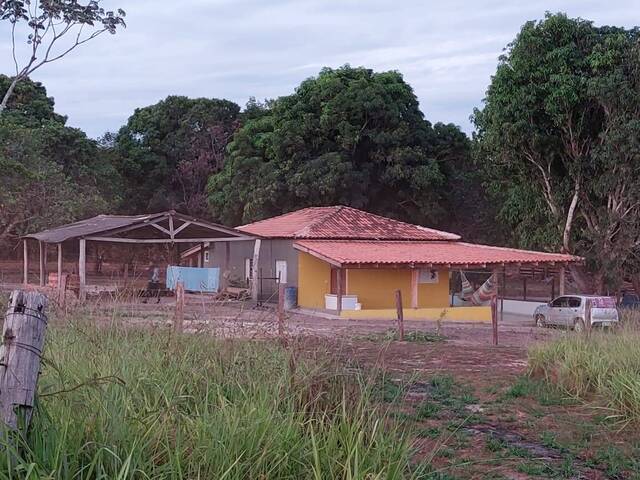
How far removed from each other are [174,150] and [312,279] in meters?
16.7

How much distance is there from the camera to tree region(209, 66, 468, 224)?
32656 millimetres

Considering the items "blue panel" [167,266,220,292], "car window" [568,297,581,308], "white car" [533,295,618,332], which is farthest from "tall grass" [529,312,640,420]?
"blue panel" [167,266,220,292]

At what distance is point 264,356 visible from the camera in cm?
556

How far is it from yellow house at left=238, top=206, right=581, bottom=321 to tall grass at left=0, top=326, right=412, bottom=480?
19331 millimetres

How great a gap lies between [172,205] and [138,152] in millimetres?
3295

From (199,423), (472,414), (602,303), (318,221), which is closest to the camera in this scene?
(199,423)

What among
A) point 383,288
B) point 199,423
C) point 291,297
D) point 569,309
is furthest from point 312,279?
point 199,423

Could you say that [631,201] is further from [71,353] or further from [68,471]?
[68,471]

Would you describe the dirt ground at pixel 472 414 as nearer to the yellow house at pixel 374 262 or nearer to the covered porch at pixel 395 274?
the covered porch at pixel 395 274

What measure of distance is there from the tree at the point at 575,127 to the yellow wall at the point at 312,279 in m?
7.66

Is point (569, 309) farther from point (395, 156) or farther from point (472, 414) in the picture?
point (472, 414)

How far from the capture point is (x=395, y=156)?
107 feet

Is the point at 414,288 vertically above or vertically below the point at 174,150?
below

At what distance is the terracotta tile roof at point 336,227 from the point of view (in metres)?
28.7
